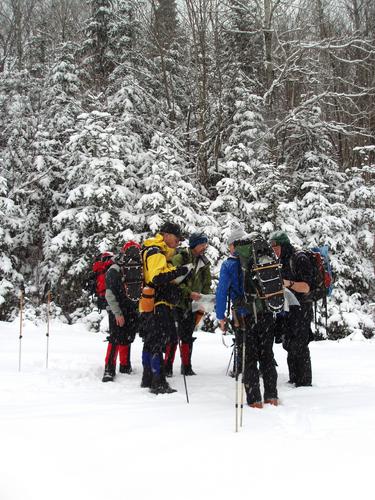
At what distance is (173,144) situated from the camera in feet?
56.6

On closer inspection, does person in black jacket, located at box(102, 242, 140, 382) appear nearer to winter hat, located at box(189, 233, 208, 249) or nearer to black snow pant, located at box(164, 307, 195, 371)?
black snow pant, located at box(164, 307, 195, 371)

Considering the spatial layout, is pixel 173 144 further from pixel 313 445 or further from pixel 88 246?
pixel 313 445

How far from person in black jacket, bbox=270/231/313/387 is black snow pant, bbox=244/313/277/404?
2.59 feet

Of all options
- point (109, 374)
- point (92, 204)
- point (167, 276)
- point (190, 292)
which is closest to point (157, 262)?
point (167, 276)

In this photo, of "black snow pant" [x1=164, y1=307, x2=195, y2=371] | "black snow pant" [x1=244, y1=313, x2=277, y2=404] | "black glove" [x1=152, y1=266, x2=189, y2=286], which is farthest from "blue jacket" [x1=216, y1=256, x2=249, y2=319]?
"black snow pant" [x1=164, y1=307, x2=195, y2=371]

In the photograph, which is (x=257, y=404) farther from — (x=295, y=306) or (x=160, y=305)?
(x=160, y=305)

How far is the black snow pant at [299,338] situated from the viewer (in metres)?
6.46

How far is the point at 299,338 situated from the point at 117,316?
2540 mm

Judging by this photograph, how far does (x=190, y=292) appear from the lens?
715 centimetres

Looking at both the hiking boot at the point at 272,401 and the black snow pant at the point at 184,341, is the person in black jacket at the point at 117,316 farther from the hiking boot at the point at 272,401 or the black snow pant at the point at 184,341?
the hiking boot at the point at 272,401

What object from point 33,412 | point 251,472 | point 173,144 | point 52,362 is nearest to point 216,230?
point 173,144

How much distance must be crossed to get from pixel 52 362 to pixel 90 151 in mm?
9036

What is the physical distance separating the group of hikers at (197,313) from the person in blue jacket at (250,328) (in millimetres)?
11

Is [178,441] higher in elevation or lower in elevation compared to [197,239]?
lower
